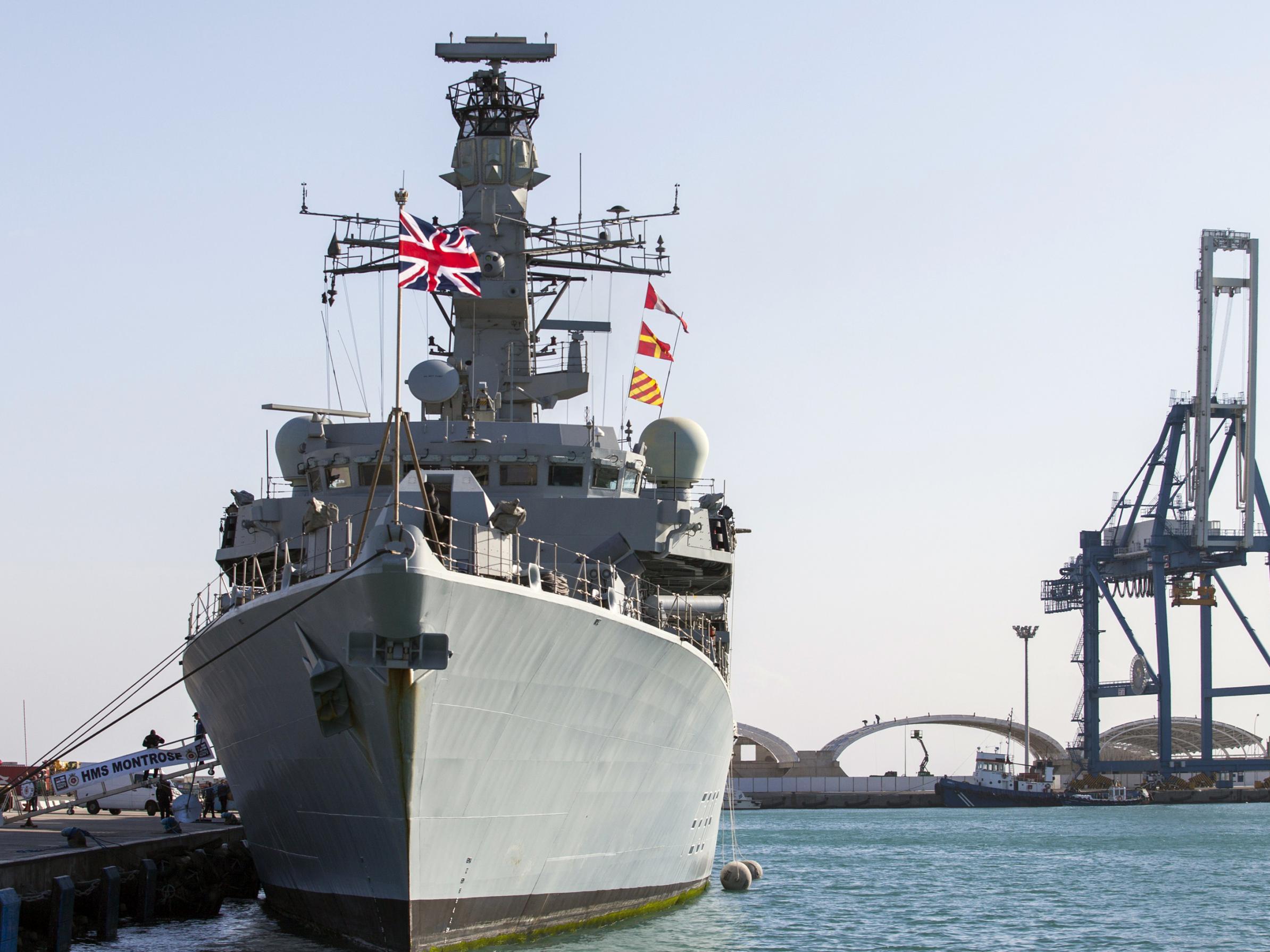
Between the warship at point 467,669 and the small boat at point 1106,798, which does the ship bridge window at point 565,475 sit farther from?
Answer: the small boat at point 1106,798

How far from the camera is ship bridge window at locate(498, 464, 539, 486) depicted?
18484 millimetres

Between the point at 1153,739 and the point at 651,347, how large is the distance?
223 ft

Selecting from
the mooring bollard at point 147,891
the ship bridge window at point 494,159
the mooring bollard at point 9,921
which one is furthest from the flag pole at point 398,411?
the ship bridge window at point 494,159

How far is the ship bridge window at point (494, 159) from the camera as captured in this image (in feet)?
75.7

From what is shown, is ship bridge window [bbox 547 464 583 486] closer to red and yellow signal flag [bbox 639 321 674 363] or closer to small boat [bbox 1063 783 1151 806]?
red and yellow signal flag [bbox 639 321 674 363]

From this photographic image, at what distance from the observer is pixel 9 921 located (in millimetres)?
12586

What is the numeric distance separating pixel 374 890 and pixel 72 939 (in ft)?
15.4

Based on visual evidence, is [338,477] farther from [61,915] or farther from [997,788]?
[997,788]

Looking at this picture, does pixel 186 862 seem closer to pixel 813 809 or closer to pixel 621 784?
pixel 621 784

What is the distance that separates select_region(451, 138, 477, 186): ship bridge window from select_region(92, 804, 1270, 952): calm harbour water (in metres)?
11.0

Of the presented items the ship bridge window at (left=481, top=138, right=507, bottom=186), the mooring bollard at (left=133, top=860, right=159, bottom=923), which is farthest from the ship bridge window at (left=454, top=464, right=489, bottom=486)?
the ship bridge window at (left=481, top=138, right=507, bottom=186)

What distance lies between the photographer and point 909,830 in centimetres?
4525

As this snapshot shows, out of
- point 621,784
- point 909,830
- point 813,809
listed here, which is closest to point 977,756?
point 813,809

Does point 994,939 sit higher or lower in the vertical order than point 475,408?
lower
